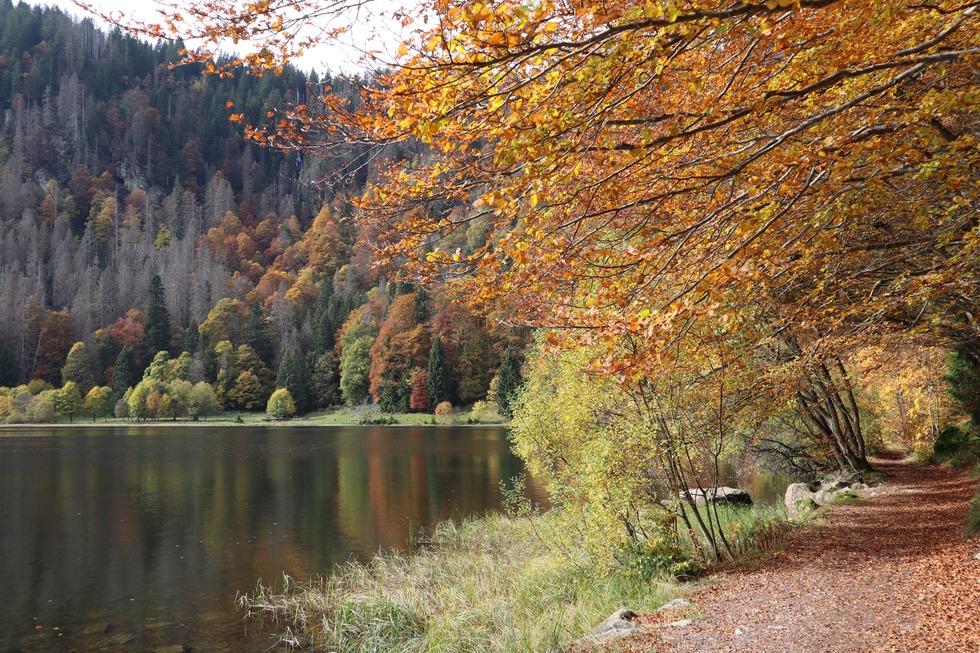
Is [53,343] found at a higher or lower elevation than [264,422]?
Answer: higher

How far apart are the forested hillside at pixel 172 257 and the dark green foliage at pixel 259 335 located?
239 millimetres

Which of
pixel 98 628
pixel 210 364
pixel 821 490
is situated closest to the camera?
pixel 98 628

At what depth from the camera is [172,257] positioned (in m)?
108

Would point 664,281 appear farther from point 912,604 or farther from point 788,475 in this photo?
point 788,475

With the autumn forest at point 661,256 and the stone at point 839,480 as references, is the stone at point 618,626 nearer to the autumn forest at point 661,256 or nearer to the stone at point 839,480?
the autumn forest at point 661,256

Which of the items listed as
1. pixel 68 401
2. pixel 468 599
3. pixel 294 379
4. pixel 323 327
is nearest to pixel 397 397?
pixel 294 379

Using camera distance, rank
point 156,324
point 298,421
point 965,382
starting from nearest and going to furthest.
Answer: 1. point 965,382
2. point 298,421
3. point 156,324

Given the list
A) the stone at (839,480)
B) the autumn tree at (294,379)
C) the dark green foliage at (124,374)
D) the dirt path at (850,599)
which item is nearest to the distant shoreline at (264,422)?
the autumn tree at (294,379)

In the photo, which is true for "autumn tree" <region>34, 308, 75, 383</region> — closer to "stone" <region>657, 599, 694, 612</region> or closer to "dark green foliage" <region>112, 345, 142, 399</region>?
"dark green foliage" <region>112, 345, 142, 399</region>

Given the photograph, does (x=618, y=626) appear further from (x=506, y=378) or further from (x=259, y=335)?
(x=259, y=335)

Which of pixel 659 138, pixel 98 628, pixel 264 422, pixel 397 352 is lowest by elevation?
pixel 98 628

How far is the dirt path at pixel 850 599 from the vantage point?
18.3 ft

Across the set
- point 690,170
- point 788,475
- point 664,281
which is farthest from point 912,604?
point 788,475

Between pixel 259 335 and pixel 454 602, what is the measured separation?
81780mm
